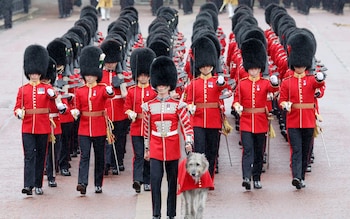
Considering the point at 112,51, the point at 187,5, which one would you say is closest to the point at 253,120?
the point at 112,51

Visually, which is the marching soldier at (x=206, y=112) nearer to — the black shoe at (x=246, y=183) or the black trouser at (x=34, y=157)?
the black shoe at (x=246, y=183)

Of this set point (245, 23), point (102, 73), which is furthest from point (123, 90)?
point (245, 23)

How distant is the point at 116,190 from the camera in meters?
12.2

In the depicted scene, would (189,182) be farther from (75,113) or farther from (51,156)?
(51,156)

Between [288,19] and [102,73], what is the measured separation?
5884mm

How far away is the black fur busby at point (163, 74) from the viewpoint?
10727 millimetres

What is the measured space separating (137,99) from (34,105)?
1044 millimetres

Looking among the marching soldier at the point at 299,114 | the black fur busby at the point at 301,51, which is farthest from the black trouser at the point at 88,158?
the black fur busby at the point at 301,51

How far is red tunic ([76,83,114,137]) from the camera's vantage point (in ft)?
39.1

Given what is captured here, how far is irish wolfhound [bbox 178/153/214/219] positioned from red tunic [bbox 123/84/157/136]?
1620mm

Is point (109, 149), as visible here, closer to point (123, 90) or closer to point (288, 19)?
point (123, 90)

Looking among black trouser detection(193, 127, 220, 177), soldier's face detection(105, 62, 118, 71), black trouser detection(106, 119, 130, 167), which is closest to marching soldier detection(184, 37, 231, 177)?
black trouser detection(193, 127, 220, 177)

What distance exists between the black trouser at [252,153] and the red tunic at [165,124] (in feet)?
5.15

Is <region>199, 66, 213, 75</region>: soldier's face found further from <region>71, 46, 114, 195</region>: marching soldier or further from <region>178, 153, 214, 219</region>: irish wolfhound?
<region>178, 153, 214, 219</region>: irish wolfhound
